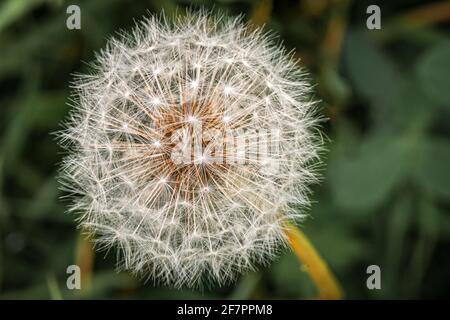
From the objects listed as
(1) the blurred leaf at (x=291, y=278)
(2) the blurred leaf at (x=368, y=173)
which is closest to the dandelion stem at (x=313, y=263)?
(1) the blurred leaf at (x=291, y=278)

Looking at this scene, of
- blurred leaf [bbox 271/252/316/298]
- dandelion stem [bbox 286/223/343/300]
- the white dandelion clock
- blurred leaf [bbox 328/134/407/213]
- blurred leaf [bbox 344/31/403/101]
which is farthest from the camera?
blurred leaf [bbox 344/31/403/101]

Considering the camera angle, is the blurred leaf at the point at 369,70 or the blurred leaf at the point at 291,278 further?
the blurred leaf at the point at 369,70

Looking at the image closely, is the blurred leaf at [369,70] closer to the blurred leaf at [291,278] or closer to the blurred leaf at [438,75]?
the blurred leaf at [438,75]

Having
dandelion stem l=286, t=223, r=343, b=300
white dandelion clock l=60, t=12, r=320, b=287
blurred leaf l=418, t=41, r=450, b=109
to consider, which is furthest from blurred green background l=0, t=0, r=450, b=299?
white dandelion clock l=60, t=12, r=320, b=287

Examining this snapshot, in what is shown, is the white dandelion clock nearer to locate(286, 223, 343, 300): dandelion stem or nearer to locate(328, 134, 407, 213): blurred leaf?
locate(286, 223, 343, 300): dandelion stem

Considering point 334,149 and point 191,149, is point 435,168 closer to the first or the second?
point 334,149
